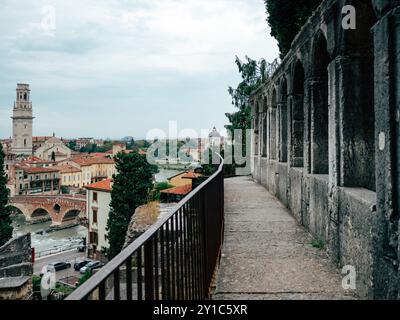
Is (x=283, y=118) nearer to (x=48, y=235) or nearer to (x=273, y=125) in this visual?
(x=273, y=125)

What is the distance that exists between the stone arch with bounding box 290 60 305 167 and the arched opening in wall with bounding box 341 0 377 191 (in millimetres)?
3043

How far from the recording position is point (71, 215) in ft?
221

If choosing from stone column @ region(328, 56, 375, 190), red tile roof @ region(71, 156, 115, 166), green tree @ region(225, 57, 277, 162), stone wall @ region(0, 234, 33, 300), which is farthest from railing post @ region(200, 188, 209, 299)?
red tile roof @ region(71, 156, 115, 166)

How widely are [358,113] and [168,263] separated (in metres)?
3.07

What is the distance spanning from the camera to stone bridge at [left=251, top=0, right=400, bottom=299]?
288 cm

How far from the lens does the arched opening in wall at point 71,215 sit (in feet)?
217

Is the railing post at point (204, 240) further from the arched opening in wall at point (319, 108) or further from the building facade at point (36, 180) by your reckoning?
the building facade at point (36, 180)

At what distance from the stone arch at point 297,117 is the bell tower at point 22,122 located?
367 feet

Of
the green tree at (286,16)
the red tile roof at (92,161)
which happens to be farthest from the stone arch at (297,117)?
the red tile roof at (92,161)

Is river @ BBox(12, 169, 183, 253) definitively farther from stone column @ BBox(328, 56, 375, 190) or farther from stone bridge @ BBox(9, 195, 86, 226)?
stone column @ BBox(328, 56, 375, 190)
